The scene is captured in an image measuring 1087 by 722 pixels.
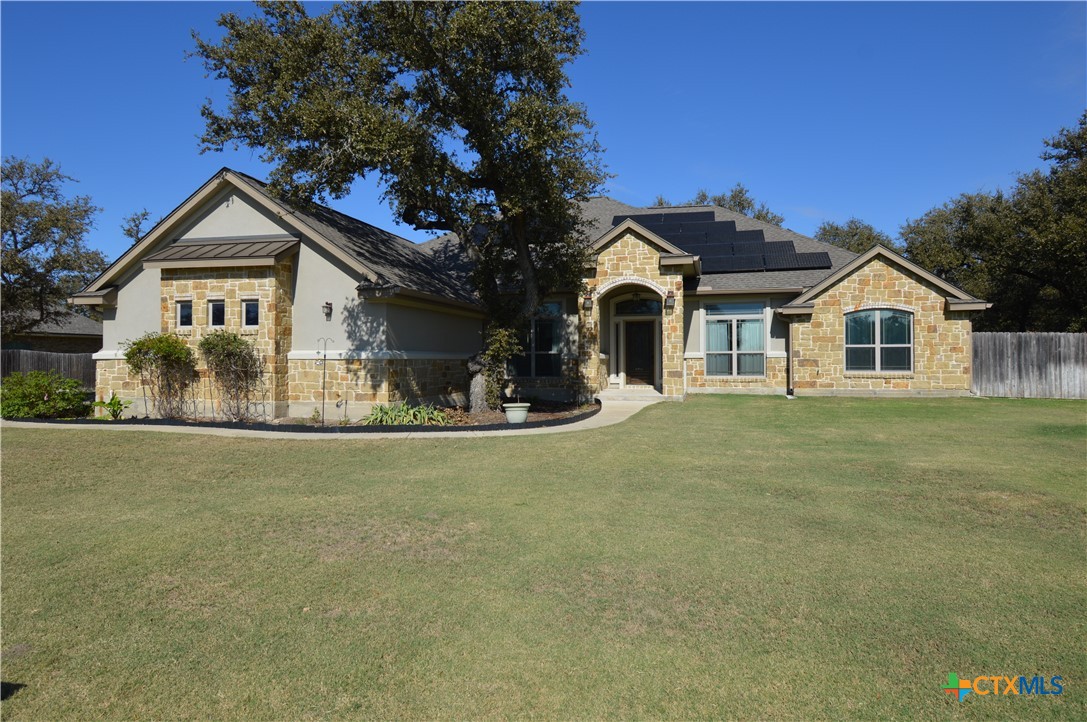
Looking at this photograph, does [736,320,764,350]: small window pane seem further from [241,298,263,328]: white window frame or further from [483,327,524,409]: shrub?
[241,298,263,328]: white window frame

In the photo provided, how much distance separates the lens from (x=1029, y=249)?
26656 millimetres

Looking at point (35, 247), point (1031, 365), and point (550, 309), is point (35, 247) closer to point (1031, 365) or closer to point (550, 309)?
point (550, 309)

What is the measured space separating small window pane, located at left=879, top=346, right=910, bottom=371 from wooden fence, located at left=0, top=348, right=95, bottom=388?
91.5ft

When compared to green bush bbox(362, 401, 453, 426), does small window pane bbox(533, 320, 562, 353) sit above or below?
above

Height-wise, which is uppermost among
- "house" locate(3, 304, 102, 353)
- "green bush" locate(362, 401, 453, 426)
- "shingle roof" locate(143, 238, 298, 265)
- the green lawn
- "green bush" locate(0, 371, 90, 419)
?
"shingle roof" locate(143, 238, 298, 265)

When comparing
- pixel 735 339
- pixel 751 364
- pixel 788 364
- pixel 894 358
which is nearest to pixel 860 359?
pixel 894 358

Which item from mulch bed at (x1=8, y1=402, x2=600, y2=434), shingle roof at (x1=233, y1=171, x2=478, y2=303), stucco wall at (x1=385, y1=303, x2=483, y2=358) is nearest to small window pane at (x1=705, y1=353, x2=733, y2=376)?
mulch bed at (x1=8, y1=402, x2=600, y2=434)

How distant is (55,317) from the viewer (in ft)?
102

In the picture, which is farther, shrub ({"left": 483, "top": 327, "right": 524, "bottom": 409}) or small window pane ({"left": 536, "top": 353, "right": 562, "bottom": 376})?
small window pane ({"left": 536, "top": 353, "right": 562, "bottom": 376})

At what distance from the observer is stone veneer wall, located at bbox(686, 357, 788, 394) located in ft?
67.7

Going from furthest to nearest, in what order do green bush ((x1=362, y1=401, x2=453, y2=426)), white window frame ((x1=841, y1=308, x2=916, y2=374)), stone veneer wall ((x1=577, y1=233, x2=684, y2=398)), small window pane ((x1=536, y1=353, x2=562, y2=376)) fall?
small window pane ((x1=536, y1=353, x2=562, y2=376))
white window frame ((x1=841, y1=308, x2=916, y2=374))
stone veneer wall ((x1=577, y1=233, x2=684, y2=398))
green bush ((x1=362, y1=401, x2=453, y2=426))

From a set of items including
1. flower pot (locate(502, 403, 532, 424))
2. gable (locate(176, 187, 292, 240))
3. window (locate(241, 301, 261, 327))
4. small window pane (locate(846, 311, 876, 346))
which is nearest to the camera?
flower pot (locate(502, 403, 532, 424))

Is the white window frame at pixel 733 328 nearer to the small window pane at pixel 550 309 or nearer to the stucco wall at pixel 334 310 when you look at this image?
the small window pane at pixel 550 309

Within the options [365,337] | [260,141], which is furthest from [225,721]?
[260,141]
